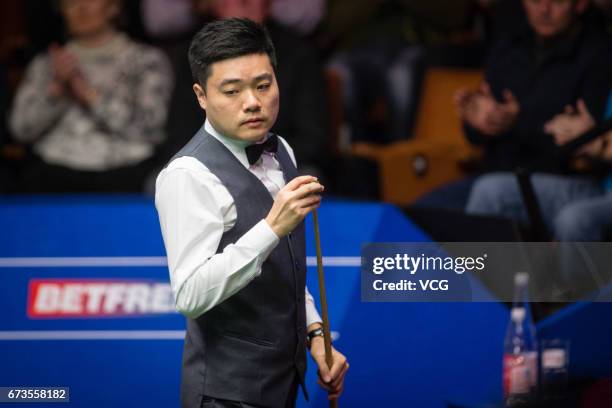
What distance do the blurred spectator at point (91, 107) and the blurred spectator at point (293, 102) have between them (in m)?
0.25

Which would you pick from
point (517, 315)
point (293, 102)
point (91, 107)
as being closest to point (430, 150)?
point (293, 102)

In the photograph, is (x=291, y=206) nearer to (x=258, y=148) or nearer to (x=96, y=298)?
(x=258, y=148)

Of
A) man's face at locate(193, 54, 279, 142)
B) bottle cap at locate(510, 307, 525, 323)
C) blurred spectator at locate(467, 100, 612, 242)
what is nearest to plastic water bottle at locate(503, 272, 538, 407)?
A: bottle cap at locate(510, 307, 525, 323)

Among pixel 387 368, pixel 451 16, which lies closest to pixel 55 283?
pixel 387 368

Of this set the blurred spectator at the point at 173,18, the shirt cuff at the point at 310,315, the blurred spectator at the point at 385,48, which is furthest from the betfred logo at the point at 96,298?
the blurred spectator at the point at 385,48

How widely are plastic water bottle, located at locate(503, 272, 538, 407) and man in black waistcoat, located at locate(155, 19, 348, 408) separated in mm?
676

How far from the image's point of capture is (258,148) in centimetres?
205

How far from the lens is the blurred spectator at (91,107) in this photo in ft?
13.8

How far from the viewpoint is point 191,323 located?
2076 mm

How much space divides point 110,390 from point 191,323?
0.78m

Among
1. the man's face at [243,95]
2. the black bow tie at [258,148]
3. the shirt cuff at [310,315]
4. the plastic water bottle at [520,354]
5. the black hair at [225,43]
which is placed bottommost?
the plastic water bottle at [520,354]

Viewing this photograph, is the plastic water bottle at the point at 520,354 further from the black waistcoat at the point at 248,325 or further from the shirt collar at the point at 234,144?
the shirt collar at the point at 234,144

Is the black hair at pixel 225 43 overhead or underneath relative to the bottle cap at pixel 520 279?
overhead

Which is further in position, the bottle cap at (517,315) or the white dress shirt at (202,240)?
the bottle cap at (517,315)
